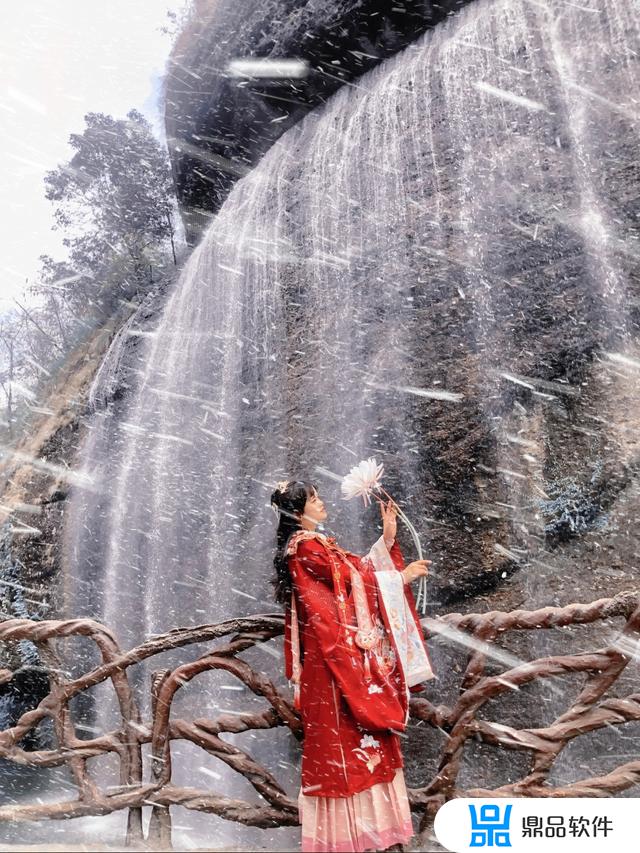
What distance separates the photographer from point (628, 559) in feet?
16.8

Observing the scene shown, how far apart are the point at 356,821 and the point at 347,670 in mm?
626

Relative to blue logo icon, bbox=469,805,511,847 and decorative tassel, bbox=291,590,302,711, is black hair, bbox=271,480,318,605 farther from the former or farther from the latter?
blue logo icon, bbox=469,805,511,847

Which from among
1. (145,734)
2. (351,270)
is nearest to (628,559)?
(145,734)

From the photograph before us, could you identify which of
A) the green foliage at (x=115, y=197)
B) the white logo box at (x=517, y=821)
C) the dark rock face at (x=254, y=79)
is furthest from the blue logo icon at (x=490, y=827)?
the green foliage at (x=115, y=197)

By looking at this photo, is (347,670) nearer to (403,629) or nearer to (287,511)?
(403,629)

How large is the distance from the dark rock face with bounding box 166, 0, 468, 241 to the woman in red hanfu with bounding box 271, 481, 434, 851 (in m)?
8.38

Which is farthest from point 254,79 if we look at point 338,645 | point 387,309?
point 338,645

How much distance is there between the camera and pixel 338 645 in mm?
2967

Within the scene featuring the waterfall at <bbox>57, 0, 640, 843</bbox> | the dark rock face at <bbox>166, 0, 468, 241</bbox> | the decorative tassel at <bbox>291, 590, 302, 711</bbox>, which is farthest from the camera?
the dark rock face at <bbox>166, 0, 468, 241</bbox>

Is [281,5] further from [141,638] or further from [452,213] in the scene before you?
[141,638]

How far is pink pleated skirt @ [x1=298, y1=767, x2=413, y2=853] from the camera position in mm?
2820

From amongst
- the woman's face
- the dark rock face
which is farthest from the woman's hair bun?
the dark rock face

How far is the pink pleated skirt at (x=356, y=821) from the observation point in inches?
111

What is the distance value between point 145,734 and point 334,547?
1333mm
